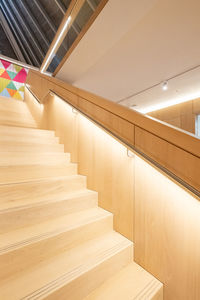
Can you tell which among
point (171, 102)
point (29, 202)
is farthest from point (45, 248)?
point (171, 102)

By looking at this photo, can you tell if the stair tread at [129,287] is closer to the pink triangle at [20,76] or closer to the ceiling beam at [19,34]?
the pink triangle at [20,76]

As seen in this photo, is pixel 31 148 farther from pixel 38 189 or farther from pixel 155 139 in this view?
pixel 155 139

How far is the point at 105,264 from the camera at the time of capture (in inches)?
41.3

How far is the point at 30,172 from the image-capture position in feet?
5.51

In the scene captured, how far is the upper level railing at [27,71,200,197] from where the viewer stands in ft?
2.65

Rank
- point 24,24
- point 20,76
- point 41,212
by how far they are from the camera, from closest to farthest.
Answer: point 41,212 → point 20,76 → point 24,24

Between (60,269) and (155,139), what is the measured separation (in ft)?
3.42

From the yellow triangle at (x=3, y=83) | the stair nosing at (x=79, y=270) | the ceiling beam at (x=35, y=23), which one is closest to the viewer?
the stair nosing at (x=79, y=270)

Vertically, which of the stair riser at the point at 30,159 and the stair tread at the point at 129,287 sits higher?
the stair riser at the point at 30,159

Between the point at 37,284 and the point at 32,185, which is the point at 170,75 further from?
the point at 37,284

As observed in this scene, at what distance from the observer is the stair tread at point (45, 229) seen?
3.22 feet

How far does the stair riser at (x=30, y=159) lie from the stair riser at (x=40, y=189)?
354 millimetres

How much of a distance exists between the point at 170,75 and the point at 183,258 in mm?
3128

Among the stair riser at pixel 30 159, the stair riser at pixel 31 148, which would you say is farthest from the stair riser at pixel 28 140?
the stair riser at pixel 30 159
